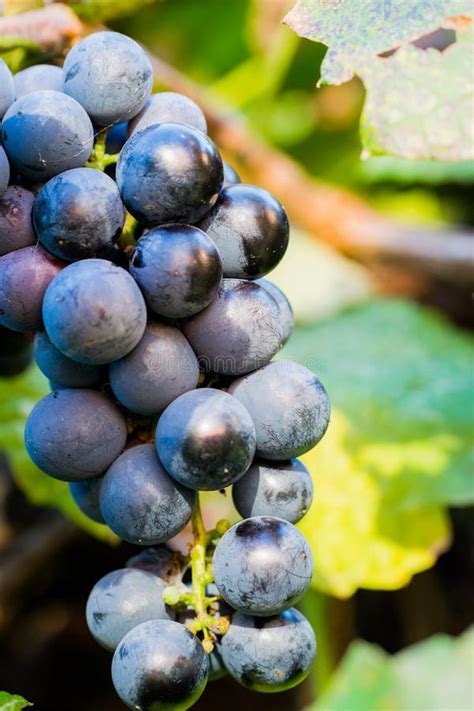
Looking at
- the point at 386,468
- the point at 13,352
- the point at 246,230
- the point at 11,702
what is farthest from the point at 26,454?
the point at 246,230

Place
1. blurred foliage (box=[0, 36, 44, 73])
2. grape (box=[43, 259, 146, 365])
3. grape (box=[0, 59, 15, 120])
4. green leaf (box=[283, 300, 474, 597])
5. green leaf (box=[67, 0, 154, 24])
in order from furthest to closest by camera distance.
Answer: green leaf (box=[283, 300, 474, 597]), green leaf (box=[67, 0, 154, 24]), blurred foliage (box=[0, 36, 44, 73]), grape (box=[0, 59, 15, 120]), grape (box=[43, 259, 146, 365])

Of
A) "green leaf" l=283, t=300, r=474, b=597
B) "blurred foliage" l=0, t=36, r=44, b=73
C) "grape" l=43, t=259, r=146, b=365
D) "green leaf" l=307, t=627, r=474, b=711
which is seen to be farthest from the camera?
"green leaf" l=307, t=627, r=474, b=711

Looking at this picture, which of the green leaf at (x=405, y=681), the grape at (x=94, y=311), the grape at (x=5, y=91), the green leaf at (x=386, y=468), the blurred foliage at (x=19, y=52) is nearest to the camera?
the grape at (x=94, y=311)

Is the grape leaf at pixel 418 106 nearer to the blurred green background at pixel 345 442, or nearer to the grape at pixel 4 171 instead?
the grape at pixel 4 171

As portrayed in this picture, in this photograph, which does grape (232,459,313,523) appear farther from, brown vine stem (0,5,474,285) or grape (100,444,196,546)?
brown vine stem (0,5,474,285)

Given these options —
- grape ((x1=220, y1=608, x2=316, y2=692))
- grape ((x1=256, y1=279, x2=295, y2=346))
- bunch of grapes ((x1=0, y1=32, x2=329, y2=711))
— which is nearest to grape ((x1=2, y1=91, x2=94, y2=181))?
bunch of grapes ((x1=0, y1=32, x2=329, y2=711))

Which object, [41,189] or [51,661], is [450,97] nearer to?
[41,189]

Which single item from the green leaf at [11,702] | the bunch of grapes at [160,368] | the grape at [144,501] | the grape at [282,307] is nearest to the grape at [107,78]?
the bunch of grapes at [160,368]
